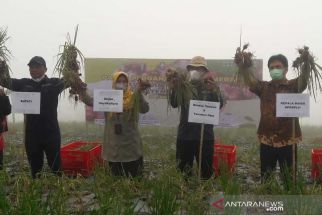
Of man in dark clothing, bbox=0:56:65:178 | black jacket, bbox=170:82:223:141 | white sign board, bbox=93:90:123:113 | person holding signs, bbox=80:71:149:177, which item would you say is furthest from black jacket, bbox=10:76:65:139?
black jacket, bbox=170:82:223:141

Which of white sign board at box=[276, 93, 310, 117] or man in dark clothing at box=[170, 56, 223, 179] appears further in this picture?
man in dark clothing at box=[170, 56, 223, 179]

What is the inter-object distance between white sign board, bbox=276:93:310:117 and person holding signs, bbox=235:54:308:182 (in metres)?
0.20

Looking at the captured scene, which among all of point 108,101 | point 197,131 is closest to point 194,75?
point 197,131

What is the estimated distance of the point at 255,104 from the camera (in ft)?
40.6

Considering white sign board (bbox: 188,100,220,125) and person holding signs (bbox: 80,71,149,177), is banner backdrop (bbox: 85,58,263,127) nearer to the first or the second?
person holding signs (bbox: 80,71,149,177)

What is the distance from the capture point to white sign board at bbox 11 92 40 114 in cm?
481

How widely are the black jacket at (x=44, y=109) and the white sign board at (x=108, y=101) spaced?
52 cm

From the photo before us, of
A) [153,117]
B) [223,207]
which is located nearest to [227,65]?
[153,117]

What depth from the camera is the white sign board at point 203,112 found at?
15.3 ft

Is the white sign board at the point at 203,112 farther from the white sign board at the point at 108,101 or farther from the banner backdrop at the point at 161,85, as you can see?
the banner backdrop at the point at 161,85

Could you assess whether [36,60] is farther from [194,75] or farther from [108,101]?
[194,75]

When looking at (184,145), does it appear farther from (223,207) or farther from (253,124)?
(253,124)

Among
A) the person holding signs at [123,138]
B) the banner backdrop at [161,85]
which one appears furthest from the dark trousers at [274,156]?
the banner backdrop at [161,85]

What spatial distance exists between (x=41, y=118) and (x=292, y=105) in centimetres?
305
